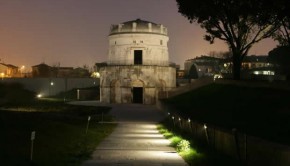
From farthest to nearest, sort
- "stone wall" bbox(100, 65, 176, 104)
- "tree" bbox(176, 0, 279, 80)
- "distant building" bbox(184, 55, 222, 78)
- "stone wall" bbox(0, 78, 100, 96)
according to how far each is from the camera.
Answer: "distant building" bbox(184, 55, 222, 78) → "stone wall" bbox(0, 78, 100, 96) → "stone wall" bbox(100, 65, 176, 104) → "tree" bbox(176, 0, 279, 80)

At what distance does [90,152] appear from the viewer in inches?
744

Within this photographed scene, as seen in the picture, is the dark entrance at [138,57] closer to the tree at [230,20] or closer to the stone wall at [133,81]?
the stone wall at [133,81]

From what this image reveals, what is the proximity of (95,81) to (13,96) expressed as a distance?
24.5m

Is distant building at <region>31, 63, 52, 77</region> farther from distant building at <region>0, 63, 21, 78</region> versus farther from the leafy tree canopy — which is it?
the leafy tree canopy

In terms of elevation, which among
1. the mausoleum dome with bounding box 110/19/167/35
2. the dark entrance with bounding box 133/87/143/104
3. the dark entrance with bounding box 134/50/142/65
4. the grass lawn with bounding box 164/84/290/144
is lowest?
the dark entrance with bounding box 133/87/143/104

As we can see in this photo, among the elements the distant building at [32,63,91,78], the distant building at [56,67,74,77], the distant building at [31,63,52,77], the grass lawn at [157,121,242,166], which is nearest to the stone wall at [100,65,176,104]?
the grass lawn at [157,121,242,166]

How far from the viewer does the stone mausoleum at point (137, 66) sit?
66875 millimetres

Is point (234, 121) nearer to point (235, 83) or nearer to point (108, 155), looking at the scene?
point (108, 155)

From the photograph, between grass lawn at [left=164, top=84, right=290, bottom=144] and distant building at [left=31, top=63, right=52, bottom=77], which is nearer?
grass lawn at [left=164, top=84, right=290, bottom=144]

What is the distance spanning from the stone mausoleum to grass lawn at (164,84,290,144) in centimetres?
2800

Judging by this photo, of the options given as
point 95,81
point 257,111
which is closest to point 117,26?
point 95,81

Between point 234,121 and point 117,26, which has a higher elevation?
point 117,26

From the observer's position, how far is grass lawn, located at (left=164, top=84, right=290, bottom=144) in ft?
65.2

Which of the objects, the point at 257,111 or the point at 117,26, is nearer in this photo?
the point at 257,111
